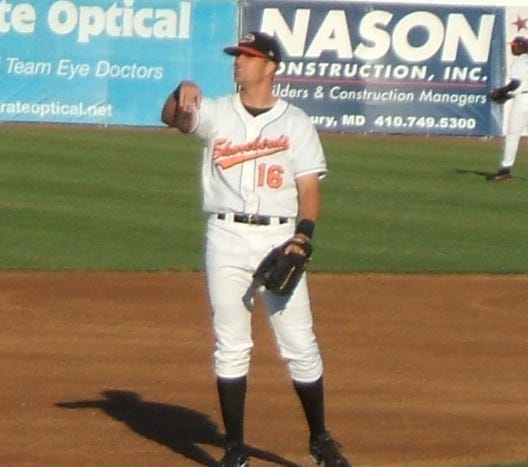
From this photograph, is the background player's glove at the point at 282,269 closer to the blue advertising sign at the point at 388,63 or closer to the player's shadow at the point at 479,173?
the player's shadow at the point at 479,173

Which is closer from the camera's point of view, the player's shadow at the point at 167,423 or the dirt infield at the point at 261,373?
the player's shadow at the point at 167,423

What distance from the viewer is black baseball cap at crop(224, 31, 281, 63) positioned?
6.98m

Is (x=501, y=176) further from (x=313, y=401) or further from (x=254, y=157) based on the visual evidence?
(x=254, y=157)

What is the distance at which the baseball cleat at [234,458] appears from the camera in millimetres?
7094

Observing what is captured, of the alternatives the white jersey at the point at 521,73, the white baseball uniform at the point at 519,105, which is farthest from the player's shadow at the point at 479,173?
the white jersey at the point at 521,73

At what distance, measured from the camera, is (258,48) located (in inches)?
275

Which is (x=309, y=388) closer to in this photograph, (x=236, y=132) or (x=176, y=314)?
(x=236, y=132)

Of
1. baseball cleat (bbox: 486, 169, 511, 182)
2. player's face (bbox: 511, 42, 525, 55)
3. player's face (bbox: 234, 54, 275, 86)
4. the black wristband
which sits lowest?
the black wristband

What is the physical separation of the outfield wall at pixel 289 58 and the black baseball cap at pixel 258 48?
21.4 m

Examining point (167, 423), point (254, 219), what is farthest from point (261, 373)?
point (254, 219)

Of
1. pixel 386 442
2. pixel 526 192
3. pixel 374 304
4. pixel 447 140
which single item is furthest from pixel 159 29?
pixel 386 442

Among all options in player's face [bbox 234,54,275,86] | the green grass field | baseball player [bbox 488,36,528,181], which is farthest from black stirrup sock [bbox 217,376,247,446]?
baseball player [bbox 488,36,528,181]

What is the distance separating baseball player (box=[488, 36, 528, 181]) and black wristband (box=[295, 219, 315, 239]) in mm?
14571

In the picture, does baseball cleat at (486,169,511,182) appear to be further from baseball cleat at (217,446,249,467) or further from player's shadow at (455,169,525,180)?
baseball cleat at (217,446,249,467)
